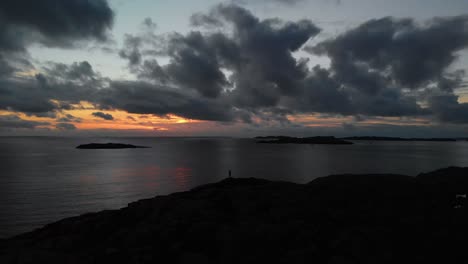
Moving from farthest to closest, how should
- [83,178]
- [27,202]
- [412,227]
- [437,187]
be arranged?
1. [83,178]
2. [27,202]
3. [437,187]
4. [412,227]

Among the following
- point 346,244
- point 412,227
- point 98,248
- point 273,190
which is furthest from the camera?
point 273,190

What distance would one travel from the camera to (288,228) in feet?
42.4

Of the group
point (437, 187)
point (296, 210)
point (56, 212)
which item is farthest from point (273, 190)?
point (56, 212)

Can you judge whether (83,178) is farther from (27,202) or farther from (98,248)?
(98,248)

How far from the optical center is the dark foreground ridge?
443 inches

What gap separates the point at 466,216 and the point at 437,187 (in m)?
3.11

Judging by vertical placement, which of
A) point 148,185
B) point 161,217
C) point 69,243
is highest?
point 161,217

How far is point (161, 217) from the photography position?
15.6m

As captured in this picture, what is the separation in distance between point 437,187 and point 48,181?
6526 centimetres

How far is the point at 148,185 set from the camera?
181ft

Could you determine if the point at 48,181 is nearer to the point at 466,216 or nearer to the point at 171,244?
the point at 171,244

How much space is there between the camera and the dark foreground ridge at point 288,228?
11.3 metres

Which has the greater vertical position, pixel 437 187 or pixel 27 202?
pixel 437 187

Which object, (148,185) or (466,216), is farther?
(148,185)
